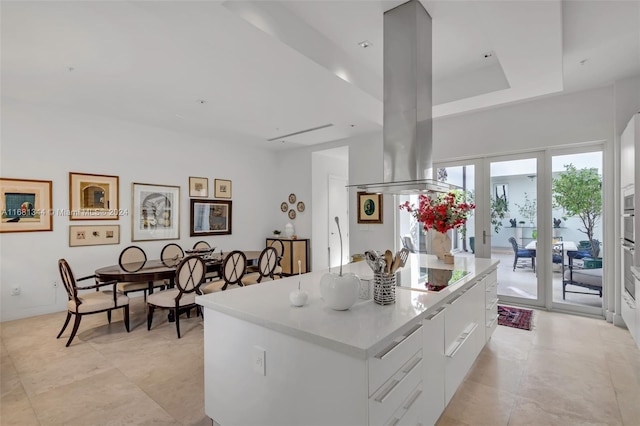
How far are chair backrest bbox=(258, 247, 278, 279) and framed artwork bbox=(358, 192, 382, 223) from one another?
6.78 ft

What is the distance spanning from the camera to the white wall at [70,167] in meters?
4.14

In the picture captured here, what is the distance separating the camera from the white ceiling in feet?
7.81

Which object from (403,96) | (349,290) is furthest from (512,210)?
(349,290)

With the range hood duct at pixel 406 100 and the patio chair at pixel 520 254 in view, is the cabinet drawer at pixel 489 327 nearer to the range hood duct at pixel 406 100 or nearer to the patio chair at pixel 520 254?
the range hood duct at pixel 406 100

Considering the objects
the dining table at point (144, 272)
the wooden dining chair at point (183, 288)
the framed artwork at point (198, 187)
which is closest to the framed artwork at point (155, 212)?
the framed artwork at point (198, 187)

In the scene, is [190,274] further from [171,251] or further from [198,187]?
[198,187]

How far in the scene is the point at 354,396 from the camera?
46.9 inches

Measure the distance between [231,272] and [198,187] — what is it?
2639 mm

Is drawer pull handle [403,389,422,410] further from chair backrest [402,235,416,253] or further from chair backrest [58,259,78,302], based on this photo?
chair backrest [402,235,416,253]

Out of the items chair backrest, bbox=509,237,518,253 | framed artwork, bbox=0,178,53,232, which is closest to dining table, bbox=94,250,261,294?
framed artwork, bbox=0,178,53,232

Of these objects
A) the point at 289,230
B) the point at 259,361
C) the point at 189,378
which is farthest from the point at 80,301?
the point at 289,230

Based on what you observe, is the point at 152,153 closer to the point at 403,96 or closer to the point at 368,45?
the point at 368,45

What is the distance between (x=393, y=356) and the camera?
4.41 feet

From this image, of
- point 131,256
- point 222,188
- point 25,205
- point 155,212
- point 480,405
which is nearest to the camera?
point 480,405
